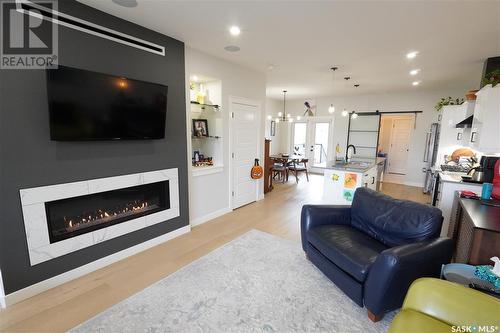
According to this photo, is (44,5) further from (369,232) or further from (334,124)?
(334,124)

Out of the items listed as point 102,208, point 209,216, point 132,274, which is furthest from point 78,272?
point 209,216

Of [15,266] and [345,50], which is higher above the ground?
[345,50]

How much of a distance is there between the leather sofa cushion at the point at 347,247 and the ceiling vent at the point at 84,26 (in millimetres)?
2922

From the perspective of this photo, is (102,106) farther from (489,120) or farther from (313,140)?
(313,140)

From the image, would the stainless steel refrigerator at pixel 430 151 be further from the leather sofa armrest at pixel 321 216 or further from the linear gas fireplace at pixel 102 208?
the linear gas fireplace at pixel 102 208

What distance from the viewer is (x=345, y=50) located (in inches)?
130

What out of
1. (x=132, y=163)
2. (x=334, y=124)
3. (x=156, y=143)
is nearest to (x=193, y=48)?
(x=156, y=143)

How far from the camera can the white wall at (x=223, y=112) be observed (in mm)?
3525

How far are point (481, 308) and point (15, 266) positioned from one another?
3.39 meters

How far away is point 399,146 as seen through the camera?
8570 mm

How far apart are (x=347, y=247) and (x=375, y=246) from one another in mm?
315

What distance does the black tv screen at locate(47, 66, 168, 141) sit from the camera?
2020mm

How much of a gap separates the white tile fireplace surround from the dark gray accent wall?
0.17ft

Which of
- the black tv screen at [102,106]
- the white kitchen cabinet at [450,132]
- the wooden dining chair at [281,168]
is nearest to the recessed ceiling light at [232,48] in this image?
the black tv screen at [102,106]
